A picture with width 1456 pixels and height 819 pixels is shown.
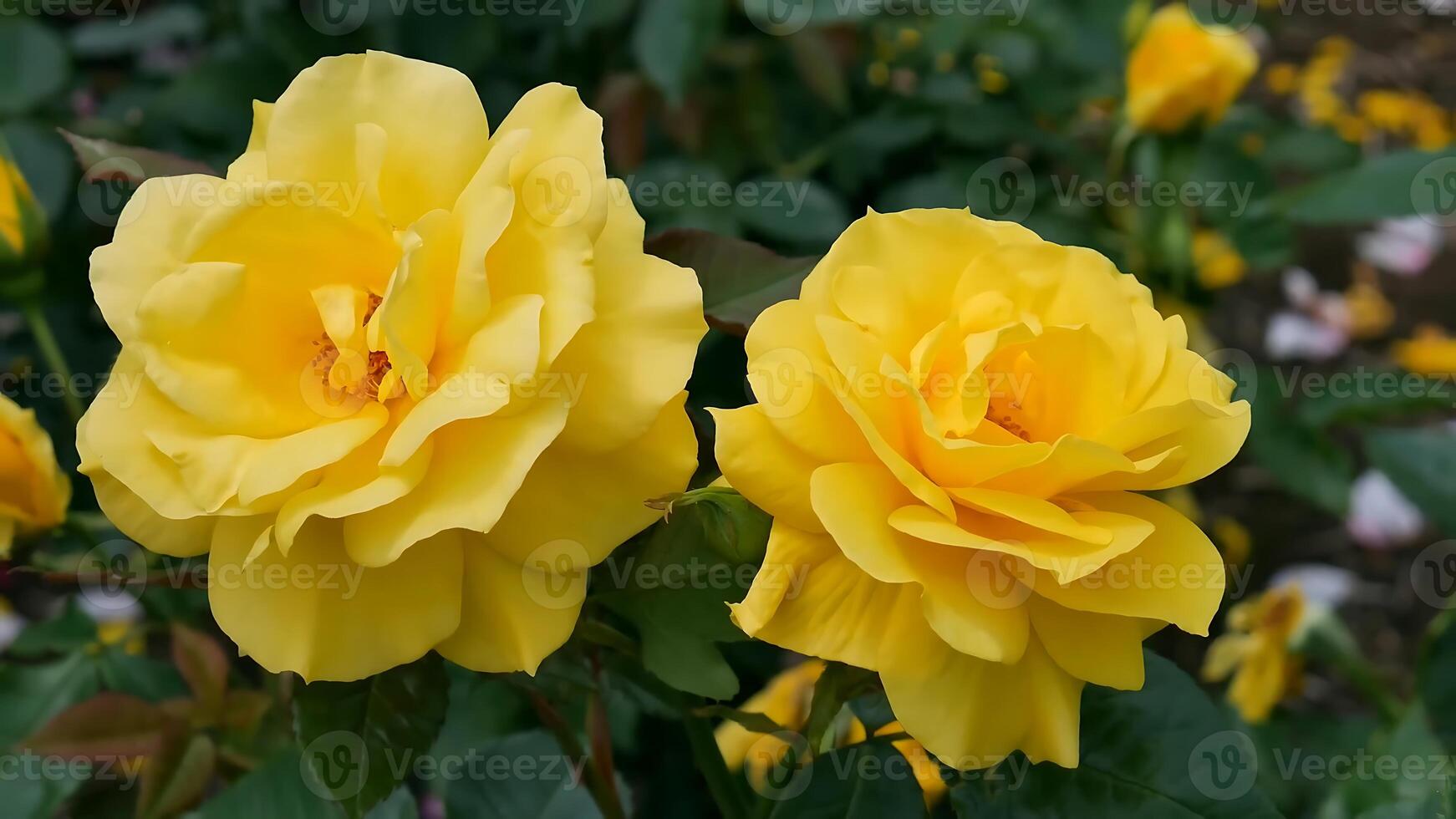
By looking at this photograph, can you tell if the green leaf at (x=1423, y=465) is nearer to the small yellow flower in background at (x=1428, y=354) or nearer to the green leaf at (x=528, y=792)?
the small yellow flower in background at (x=1428, y=354)

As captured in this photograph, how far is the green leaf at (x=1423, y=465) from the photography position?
103 centimetres

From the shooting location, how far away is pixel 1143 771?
0.51m

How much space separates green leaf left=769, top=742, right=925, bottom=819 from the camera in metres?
0.51

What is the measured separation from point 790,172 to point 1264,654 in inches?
26.8

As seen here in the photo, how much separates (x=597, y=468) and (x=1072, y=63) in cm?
101

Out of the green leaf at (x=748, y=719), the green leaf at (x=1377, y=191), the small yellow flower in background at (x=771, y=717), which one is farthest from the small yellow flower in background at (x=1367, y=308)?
the green leaf at (x=748, y=719)

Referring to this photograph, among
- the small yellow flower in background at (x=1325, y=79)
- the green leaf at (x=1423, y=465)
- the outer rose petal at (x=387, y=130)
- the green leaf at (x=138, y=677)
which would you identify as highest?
the outer rose petal at (x=387, y=130)

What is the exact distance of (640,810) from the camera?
1.06m

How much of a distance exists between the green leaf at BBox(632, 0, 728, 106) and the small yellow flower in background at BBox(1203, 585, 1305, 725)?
27.6 inches

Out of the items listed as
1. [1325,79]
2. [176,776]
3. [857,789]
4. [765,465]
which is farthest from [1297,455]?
[1325,79]

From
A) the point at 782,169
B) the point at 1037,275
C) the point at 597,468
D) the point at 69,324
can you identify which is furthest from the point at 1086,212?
the point at 69,324

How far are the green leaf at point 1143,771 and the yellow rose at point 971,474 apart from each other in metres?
0.10

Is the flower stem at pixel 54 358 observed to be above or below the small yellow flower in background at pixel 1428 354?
above

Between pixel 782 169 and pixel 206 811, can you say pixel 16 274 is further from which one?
pixel 782 169
